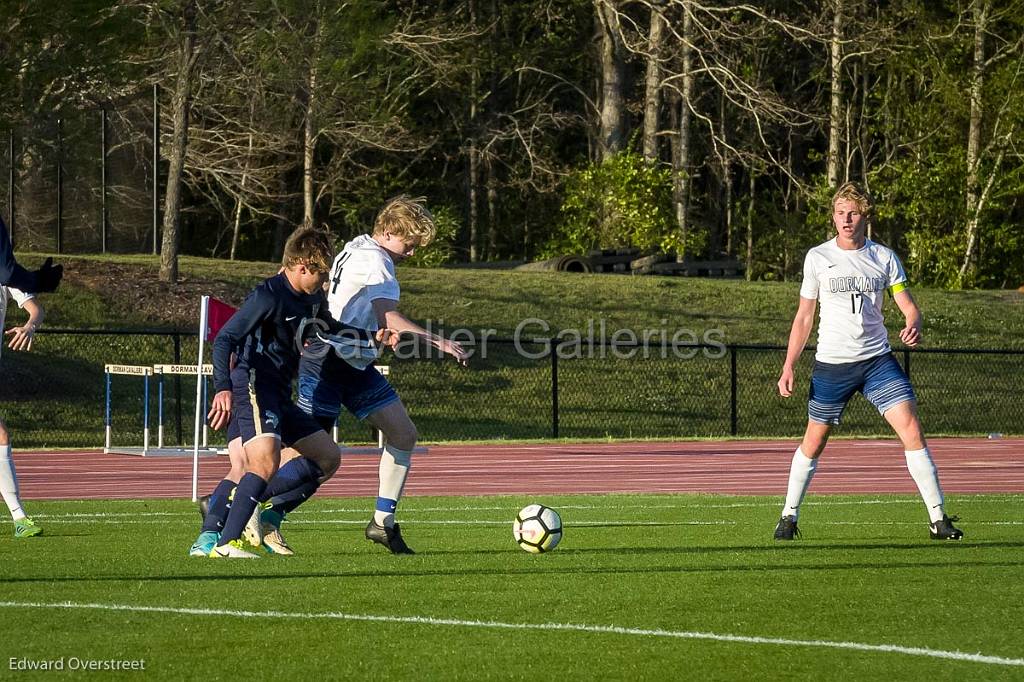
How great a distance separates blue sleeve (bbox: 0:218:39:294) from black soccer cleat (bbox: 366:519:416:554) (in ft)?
8.60

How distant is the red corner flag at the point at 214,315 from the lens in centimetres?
1337

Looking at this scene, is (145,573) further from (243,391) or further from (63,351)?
(63,351)

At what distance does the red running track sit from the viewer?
1536 centimetres

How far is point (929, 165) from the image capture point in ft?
144

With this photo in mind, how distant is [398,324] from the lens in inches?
348

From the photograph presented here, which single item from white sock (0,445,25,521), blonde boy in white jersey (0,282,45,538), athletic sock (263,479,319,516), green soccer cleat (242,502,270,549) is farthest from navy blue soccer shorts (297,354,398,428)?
white sock (0,445,25,521)

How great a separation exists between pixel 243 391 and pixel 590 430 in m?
18.0

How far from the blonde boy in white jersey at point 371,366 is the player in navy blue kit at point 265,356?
0.33 m

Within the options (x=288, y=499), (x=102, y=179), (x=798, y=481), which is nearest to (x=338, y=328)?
(x=288, y=499)

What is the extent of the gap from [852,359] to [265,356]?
368 cm

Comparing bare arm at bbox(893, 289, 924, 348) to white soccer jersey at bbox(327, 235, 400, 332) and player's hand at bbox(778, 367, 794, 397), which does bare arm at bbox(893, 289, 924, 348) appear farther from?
white soccer jersey at bbox(327, 235, 400, 332)

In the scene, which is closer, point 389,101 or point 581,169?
point 389,101

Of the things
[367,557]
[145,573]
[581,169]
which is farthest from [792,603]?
[581,169]

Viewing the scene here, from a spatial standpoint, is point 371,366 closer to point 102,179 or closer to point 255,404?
point 255,404
